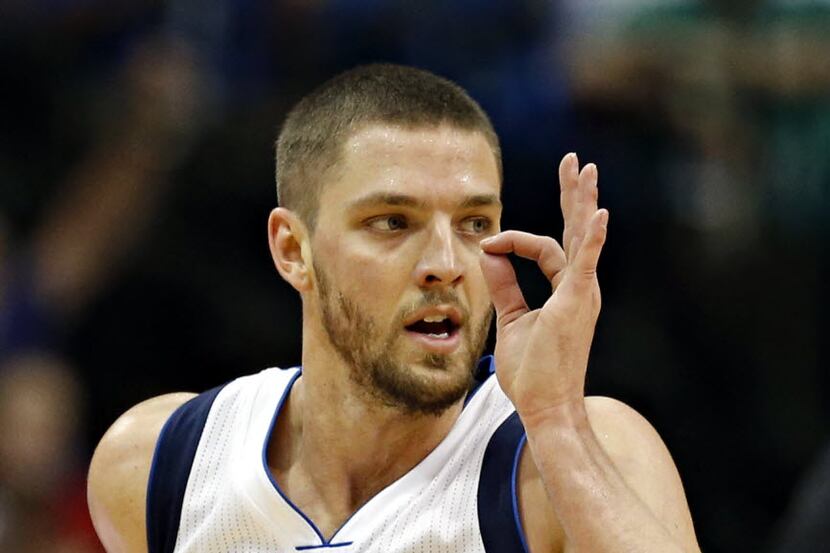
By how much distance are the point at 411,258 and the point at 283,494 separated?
789 millimetres

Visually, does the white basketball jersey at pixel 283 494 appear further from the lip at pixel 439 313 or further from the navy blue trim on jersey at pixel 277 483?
the lip at pixel 439 313

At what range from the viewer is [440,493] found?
3684mm

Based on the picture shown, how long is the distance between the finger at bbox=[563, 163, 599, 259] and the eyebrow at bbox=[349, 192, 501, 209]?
504 mm

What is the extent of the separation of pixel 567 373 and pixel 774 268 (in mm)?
3194

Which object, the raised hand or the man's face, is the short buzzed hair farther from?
the raised hand

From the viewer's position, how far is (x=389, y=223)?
145 inches

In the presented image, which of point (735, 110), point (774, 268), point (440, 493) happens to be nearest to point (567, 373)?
→ point (440, 493)

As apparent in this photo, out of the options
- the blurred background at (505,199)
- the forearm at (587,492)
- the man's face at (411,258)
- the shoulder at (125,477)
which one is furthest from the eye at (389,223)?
the blurred background at (505,199)

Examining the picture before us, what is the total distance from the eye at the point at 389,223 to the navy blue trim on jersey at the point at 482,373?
1.61ft

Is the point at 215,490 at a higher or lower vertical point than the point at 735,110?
lower

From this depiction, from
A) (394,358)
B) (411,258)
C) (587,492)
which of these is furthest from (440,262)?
(587,492)

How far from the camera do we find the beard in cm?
360

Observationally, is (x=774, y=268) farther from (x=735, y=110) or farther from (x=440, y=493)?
(x=440, y=493)

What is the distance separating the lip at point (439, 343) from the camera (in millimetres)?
3592
